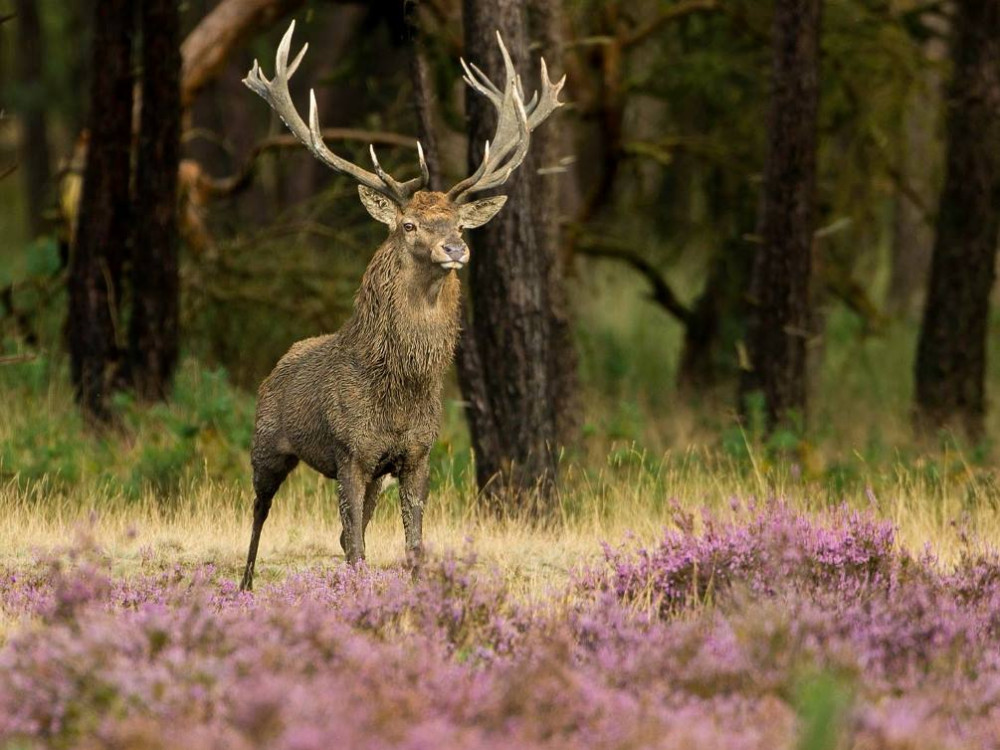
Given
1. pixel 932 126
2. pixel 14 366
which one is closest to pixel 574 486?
pixel 14 366

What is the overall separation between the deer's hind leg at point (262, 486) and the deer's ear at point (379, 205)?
1354 millimetres

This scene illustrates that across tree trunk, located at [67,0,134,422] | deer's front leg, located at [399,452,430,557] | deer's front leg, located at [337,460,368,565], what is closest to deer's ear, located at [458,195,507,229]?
deer's front leg, located at [399,452,430,557]

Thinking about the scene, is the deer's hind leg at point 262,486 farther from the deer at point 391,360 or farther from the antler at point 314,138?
the antler at point 314,138

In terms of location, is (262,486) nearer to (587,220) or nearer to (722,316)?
(587,220)

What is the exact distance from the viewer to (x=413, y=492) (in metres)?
8.15

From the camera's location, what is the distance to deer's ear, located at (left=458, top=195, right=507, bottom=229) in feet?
26.4

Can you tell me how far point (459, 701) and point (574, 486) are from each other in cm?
602

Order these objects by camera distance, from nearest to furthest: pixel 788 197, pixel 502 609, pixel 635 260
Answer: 1. pixel 502 609
2. pixel 788 197
3. pixel 635 260

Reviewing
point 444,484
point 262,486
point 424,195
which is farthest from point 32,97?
point 424,195

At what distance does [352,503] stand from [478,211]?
4.97 feet

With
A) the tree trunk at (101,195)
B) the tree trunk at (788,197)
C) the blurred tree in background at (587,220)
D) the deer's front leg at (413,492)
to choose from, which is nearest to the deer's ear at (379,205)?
the deer's front leg at (413,492)

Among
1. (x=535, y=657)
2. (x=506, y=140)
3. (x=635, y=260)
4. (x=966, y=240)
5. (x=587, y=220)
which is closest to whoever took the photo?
(x=535, y=657)

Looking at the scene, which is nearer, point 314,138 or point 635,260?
point 314,138

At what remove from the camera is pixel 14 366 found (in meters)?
14.9
